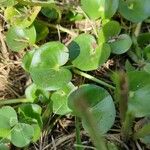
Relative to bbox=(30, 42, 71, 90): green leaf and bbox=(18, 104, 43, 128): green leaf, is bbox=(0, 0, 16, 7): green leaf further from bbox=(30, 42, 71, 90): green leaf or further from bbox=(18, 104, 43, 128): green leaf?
bbox=(18, 104, 43, 128): green leaf

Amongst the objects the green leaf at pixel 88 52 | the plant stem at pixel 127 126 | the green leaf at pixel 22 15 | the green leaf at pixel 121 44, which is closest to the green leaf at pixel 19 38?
the green leaf at pixel 22 15

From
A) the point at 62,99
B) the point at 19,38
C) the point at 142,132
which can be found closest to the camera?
the point at 142,132

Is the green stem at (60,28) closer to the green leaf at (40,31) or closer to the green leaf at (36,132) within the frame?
the green leaf at (40,31)

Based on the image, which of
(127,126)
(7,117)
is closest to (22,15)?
(7,117)

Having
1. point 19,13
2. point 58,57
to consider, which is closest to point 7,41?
point 19,13

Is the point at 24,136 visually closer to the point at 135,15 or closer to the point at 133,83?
the point at 133,83

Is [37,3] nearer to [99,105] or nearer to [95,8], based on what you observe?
[95,8]

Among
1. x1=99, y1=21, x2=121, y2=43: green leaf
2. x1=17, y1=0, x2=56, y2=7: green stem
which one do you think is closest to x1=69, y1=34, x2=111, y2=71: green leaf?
x1=99, y1=21, x2=121, y2=43: green leaf
